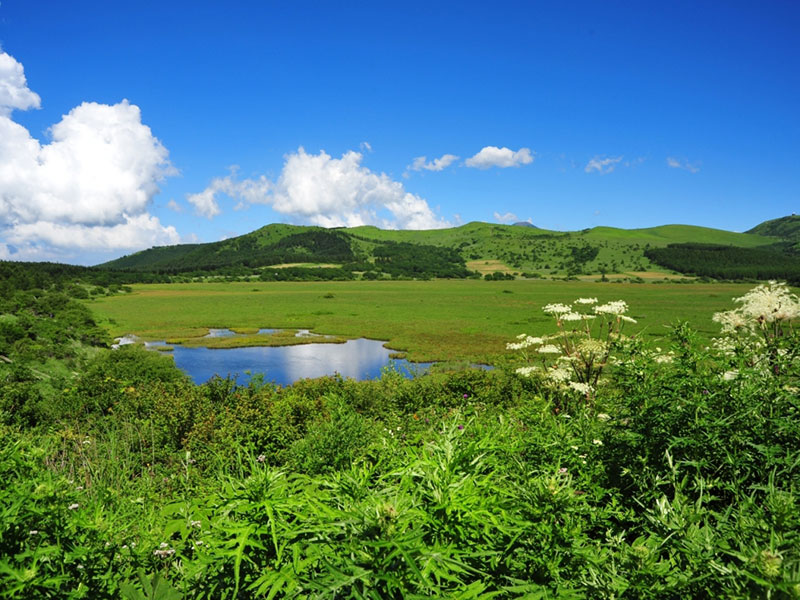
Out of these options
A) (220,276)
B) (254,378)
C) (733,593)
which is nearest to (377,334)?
(254,378)

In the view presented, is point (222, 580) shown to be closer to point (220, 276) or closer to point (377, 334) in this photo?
point (377, 334)

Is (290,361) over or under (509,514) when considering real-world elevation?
under

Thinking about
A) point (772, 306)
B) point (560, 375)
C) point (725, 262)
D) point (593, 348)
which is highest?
point (725, 262)

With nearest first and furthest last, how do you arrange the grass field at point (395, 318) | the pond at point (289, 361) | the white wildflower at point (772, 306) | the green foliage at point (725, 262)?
1. the white wildflower at point (772, 306)
2. the pond at point (289, 361)
3. the grass field at point (395, 318)
4. the green foliage at point (725, 262)

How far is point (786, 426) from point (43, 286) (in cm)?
2834

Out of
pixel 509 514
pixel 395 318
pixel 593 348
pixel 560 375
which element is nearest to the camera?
pixel 509 514

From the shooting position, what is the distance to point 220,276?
165250 millimetres

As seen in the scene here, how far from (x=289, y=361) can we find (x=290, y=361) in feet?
0.26

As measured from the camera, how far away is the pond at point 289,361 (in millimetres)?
30766

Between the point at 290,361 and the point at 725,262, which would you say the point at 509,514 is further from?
the point at 725,262

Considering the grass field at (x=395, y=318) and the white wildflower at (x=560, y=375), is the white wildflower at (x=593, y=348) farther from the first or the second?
the grass field at (x=395, y=318)

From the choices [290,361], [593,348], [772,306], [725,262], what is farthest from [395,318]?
[725,262]

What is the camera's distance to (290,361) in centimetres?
3594

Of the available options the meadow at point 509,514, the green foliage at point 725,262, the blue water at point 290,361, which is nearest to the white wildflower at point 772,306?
the meadow at point 509,514
